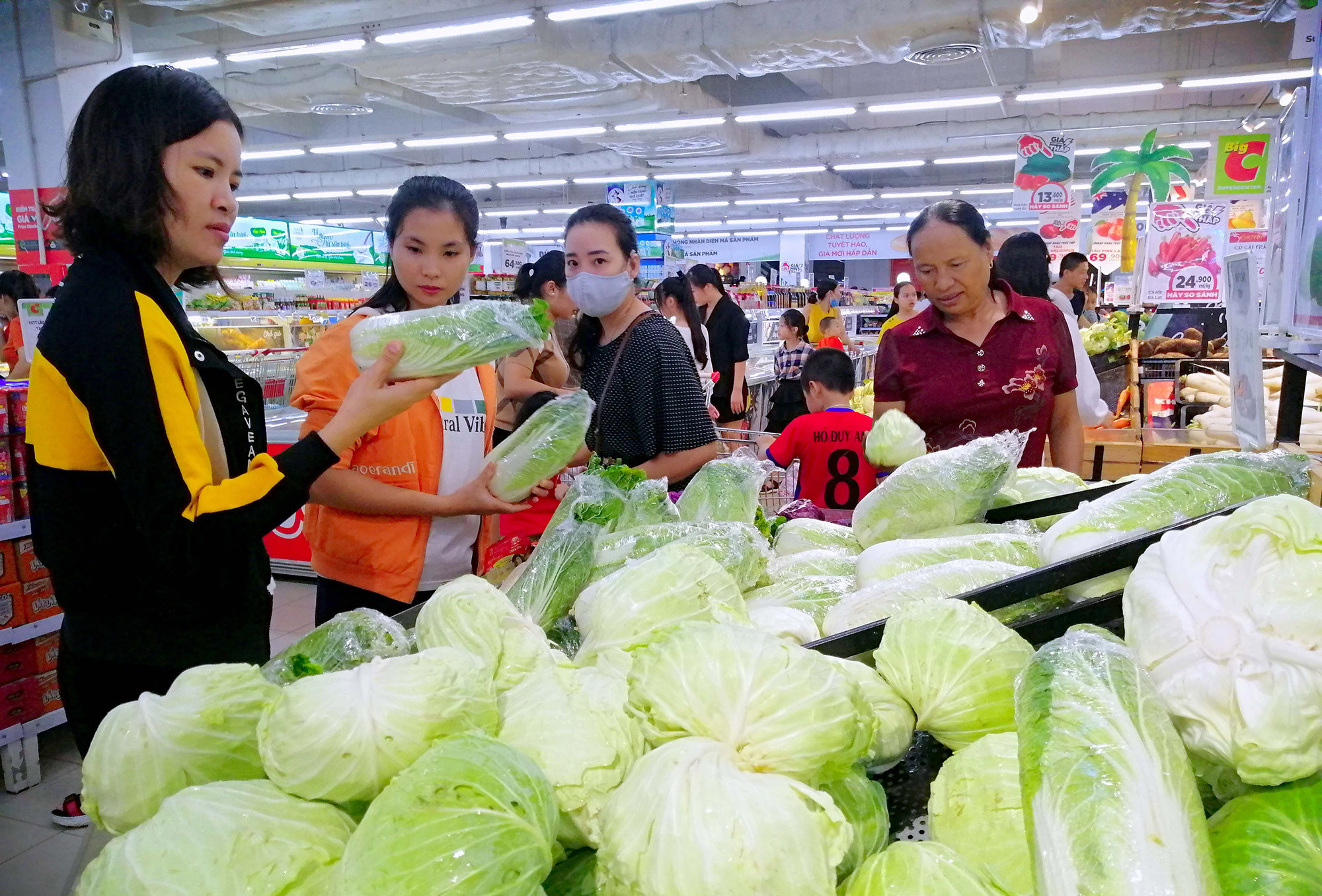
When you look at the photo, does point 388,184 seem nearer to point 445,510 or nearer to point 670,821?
point 445,510

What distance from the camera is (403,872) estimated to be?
2.34 ft

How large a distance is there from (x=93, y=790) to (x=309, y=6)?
9.22 meters

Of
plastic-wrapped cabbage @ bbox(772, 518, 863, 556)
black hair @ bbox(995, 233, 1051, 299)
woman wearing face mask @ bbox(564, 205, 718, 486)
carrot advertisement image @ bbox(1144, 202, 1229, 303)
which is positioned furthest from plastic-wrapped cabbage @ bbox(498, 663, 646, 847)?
carrot advertisement image @ bbox(1144, 202, 1229, 303)

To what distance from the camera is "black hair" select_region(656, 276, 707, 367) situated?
6.27 meters

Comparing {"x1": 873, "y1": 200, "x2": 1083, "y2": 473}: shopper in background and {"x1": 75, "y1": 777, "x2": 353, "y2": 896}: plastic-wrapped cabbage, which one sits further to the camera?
{"x1": 873, "y1": 200, "x2": 1083, "y2": 473}: shopper in background

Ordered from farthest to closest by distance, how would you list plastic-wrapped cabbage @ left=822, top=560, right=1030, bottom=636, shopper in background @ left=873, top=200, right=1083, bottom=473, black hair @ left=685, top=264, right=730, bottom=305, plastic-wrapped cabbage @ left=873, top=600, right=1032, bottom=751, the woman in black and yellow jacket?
black hair @ left=685, top=264, right=730, bottom=305, shopper in background @ left=873, top=200, right=1083, bottom=473, the woman in black and yellow jacket, plastic-wrapped cabbage @ left=822, top=560, right=1030, bottom=636, plastic-wrapped cabbage @ left=873, top=600, right=1032, bottom=751

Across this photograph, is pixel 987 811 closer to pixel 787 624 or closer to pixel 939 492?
pixel 787 624

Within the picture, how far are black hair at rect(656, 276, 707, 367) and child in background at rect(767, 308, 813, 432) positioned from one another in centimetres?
105

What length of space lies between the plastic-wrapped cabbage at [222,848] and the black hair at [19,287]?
22.4 feet

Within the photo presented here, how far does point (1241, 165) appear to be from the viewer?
34.2ft

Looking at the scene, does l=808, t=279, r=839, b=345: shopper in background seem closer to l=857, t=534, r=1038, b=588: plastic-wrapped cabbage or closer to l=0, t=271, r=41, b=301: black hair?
l=0, t=271, r=41, b=301: black hair

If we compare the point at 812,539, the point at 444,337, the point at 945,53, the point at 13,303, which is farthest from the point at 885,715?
the point at 945,53

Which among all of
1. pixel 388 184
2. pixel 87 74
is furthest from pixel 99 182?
pixel 388 184

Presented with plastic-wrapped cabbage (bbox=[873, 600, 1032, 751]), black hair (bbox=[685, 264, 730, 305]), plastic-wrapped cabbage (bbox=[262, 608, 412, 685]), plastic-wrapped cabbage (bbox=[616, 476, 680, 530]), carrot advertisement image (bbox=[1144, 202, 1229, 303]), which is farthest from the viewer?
carrot advertisement image (bbox=[1144, 202, 1229, 303])
